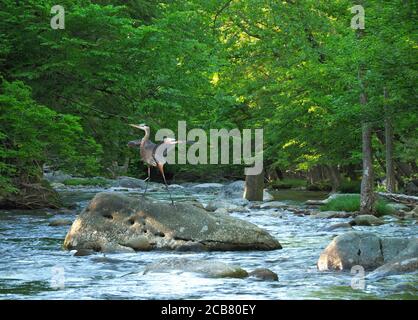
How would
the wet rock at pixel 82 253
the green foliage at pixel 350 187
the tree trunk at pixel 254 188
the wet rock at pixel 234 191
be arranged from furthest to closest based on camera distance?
the green foliage at pixel 350 187
the wet rock at pixel 234 191
the tree trunk at pixel 254 188
the wet rock at pixel 82 253

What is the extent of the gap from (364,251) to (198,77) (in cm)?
1459

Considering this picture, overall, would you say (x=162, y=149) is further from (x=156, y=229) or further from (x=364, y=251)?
(x=364, y=251)

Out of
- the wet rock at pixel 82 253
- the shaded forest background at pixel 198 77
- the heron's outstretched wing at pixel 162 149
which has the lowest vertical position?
the wet rock at pixel 82 253

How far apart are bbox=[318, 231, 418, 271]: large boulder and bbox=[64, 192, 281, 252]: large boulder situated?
305cm

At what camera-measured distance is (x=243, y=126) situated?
35062mm

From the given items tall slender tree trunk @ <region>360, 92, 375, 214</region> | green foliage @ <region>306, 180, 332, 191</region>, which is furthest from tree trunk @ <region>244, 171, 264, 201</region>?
green foliage @ <region>306, 180, 332, 191</region>

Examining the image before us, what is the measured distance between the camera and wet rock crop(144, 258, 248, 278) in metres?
12.5

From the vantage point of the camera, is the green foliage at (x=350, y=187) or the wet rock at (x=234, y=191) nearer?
the wet rock at (x=234, y=191)

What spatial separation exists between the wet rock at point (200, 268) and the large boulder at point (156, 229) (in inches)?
115

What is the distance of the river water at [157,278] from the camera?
35.9ft

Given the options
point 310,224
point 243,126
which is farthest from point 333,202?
point 243,126

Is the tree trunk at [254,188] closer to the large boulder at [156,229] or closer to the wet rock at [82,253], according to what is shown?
the large boulder at [156,229]

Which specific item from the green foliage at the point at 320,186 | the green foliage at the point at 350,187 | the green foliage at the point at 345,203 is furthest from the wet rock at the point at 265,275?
the green foliage at the point at 320,186

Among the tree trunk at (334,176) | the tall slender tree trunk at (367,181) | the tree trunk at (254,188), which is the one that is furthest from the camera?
the tree trunk at (334,176)
